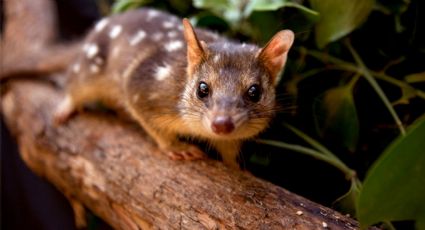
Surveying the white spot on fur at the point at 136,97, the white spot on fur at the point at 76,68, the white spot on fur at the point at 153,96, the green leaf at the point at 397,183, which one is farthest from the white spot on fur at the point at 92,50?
the green leaf at the point at 397,183

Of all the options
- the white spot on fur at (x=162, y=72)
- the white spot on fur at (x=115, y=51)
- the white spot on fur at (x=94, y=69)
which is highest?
the white spot on fur at (x=115, y=51)

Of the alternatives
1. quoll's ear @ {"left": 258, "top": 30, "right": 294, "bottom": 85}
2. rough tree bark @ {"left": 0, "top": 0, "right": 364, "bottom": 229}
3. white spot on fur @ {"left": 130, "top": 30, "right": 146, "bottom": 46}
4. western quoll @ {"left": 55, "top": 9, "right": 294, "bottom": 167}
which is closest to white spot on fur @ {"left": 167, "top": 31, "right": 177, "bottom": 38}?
western quoll @ {"left": 55, "top": 9, "right": 294, "bottom": 167}

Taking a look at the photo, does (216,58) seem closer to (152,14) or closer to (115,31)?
(152,14)

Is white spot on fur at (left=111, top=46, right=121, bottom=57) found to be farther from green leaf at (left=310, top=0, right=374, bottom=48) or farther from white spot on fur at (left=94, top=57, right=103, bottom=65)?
green leaf at (left=310, top=0, right=374, bottom=48)

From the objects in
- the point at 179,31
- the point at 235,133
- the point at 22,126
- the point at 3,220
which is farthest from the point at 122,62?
the point at 3,220

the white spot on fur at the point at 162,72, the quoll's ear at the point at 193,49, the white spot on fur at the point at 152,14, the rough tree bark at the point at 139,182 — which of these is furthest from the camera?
the white spot on fur at the point at 152,14

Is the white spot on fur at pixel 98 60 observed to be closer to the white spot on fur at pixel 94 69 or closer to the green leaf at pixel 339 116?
the white spot on fur at pixel 94 69
